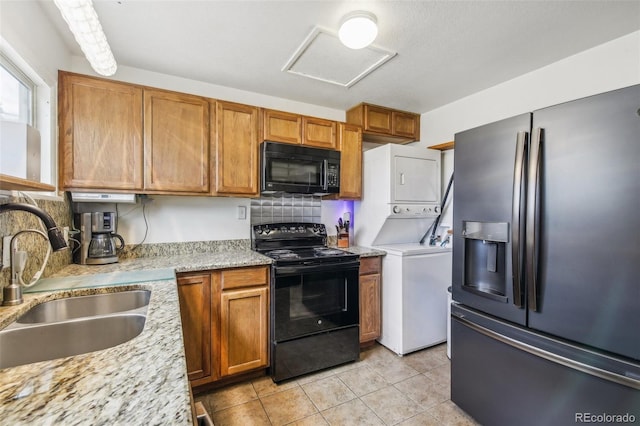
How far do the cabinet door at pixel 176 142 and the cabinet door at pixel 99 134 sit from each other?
7 cm

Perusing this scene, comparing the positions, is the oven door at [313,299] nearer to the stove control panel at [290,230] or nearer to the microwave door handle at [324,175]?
the stove control panel at [290,230]

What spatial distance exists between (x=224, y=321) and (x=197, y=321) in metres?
0.18

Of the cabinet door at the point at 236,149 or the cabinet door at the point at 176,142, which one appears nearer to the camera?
the cabinet door at the point at 176,142

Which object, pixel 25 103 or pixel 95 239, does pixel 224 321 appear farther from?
pixel 25 103

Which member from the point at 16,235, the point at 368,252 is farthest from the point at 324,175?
the point at 16,235

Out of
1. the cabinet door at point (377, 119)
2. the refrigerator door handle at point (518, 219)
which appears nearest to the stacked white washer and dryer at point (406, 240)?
the cabinet door at point (377, 119)

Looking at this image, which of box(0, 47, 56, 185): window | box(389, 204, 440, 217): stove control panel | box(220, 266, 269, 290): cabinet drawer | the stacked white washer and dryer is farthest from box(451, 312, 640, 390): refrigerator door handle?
box(0, 47, 56, 185): window

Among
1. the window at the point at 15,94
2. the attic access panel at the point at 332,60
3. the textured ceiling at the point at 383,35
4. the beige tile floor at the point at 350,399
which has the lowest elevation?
the beige tile floor at the point at 350,399

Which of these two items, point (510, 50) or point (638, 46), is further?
point (510, 50)

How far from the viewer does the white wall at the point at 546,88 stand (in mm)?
1851

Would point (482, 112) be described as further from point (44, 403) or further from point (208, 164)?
point (44, 403)

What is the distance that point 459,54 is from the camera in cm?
206

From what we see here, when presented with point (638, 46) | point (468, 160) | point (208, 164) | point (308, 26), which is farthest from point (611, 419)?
point (208, 164)

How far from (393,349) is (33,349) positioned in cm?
242
